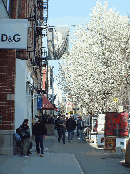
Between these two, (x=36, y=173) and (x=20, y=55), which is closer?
(x=36, y=173)

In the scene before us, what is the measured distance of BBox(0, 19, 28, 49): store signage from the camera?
1331 centimetres

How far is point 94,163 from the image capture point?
12609 mm

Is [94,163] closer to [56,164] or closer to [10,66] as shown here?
[56,164]

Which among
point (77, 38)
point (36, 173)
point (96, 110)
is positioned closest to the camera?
point (36, 173)

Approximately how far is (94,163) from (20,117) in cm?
567

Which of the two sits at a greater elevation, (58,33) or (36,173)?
(58,33)

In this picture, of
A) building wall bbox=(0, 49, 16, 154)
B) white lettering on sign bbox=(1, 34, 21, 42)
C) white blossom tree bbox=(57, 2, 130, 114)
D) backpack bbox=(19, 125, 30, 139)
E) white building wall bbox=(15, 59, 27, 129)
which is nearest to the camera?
white lettering on sign bbox=(1, 34, 21, 42)

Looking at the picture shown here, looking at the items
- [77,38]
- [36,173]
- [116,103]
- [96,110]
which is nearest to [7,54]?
[36,173]

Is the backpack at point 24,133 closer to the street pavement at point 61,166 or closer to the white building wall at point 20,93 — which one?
the street pavement at point 61,166

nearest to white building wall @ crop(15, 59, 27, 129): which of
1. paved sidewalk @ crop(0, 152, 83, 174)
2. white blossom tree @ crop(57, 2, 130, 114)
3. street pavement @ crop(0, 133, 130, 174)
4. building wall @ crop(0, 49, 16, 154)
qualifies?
building wall @ crop(0, 49, 16, 154)

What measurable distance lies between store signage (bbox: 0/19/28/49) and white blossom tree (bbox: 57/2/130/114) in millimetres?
9934

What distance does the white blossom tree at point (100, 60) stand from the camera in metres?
25.3

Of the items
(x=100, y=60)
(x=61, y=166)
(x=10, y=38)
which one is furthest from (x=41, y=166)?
(x=100, y=60)

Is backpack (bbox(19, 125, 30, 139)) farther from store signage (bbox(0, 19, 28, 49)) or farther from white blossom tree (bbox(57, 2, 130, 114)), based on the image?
white blossom tree (bbox(57, 2, 130, 114))
